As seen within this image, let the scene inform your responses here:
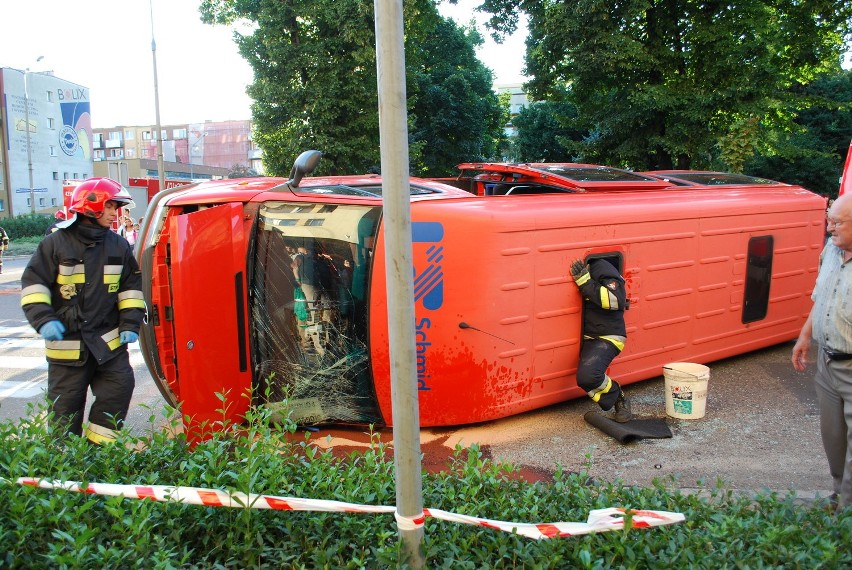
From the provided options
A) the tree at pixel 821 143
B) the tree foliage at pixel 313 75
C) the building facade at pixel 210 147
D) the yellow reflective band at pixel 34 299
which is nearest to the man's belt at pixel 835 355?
the yellow reflective band at pixel 34 299

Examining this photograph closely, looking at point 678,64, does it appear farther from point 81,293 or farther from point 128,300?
point 81,293

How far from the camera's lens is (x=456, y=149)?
2930cm

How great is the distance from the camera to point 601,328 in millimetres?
5172

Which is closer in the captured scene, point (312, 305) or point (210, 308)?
point (210, 308)

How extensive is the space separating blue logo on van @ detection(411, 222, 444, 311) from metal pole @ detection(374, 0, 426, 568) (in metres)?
2.58

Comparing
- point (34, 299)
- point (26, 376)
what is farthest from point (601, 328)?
point (26, 376)

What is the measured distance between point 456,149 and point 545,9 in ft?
50.1

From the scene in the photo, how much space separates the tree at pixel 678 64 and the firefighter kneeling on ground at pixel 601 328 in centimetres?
705

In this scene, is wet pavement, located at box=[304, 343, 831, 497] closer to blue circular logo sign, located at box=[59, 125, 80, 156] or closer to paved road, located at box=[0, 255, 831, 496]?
paved road, located at box=[0, 255, 831, 496]

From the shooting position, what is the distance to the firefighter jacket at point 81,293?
13.6 ft

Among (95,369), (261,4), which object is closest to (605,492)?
(95,369)

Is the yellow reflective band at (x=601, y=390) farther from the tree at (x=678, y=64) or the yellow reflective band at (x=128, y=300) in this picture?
the tree at (x=678, y=64)

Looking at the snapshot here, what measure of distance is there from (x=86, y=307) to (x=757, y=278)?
20.0ft

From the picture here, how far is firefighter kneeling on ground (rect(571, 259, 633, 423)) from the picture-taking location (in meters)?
5.05
